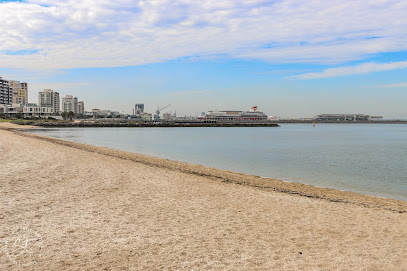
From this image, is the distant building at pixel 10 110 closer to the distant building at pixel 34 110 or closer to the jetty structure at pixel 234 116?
the distant building at pixel 34 110

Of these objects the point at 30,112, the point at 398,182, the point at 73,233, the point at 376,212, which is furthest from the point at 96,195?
the point at 30,112

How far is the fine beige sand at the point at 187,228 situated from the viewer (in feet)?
16.8

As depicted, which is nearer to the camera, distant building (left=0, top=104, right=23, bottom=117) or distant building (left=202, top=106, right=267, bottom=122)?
distant building (left=0, top=104, right=23, bottom=117)

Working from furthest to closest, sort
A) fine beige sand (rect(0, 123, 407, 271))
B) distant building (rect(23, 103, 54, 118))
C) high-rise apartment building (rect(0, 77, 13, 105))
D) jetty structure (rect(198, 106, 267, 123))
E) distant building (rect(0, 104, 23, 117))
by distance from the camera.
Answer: jetty structure (rect(198, 106, 267, 123))
distant building (rect(23, 103, 54, 118))
high-rise apartment building (rect(0, 77, 13, 105))
distant building (rect(0, 104, 23, 117))
fine beige sand (rect(0, 123, 407, 271))

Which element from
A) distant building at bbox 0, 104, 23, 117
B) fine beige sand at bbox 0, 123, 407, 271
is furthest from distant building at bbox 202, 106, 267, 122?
fine beige sand at bbox 0, 123, 407, 271

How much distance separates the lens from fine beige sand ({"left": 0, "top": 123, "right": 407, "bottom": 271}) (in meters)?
5.11

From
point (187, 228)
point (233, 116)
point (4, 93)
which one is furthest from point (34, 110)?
point (187, 228)

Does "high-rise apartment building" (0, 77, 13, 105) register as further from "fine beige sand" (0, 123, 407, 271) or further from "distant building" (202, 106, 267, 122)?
"fine beige sand" (0, 123, 407, 271)

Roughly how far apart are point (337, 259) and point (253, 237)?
5.15ft

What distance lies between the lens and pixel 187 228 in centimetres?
680

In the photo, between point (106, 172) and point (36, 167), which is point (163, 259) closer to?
point (106, 172)

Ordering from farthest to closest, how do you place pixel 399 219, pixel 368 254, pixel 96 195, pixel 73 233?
pixel 96 195
pixel 399 219
pixel 73 233
pixel 368 254

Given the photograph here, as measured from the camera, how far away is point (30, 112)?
155250 mm

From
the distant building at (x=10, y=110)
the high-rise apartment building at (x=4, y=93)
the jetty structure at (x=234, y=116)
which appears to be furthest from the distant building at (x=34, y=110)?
the jetty structure at (x=234, y=116)
